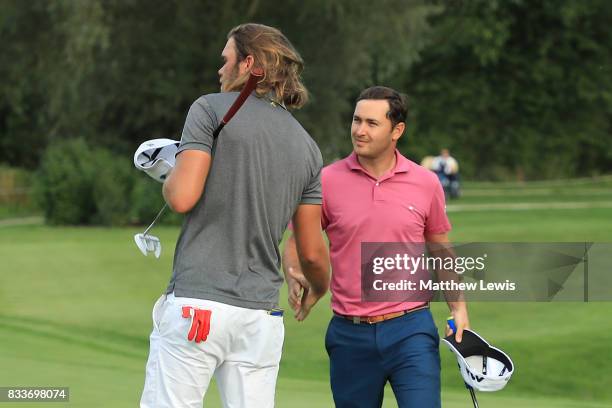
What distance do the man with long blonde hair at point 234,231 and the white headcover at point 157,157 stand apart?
18cm

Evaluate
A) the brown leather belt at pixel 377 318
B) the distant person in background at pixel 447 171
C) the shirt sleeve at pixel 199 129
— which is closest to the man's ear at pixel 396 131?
the brown leather belt at pixel 377 318

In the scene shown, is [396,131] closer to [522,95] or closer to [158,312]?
[158,312]

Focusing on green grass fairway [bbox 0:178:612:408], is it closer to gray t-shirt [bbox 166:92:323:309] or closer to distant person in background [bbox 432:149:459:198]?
gray t-shirt [bbox 166:92:323:309]

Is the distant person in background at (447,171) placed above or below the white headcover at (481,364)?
above

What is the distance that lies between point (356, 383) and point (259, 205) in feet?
5.03

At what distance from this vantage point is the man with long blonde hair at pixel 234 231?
4.05 metres

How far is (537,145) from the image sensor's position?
5344cm

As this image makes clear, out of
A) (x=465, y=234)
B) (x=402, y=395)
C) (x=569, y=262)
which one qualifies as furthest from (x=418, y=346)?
(x=465, y=234)

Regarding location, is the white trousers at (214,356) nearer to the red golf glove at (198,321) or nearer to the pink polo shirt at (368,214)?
the red golf glove at (198,321)

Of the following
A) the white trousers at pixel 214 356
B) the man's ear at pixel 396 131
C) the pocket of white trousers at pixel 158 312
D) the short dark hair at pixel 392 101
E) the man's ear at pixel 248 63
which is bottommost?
the white trousers at pixel 214 356

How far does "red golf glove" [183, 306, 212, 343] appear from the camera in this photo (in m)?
4.04

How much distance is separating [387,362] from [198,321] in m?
1.51

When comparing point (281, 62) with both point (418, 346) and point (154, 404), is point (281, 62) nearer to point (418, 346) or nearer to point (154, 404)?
point (154, 404)

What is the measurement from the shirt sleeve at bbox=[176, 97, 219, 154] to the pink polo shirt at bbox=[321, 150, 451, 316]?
1538 mm
